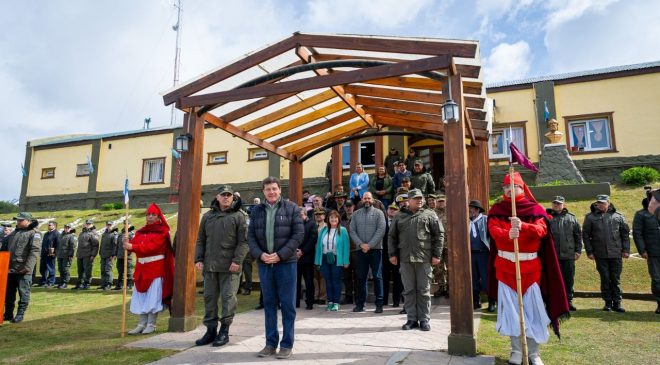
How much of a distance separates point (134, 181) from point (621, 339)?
966 inches

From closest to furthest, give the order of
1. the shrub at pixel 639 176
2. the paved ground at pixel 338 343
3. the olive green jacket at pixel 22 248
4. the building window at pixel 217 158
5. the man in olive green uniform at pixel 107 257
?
the paved ground at pixel 338 343 → the olive green jacket at pixel 22 248 → the man in olive green uniform at pixel 107 257 → the shrub at pixel 639 176 → the building window at pixel 217 158

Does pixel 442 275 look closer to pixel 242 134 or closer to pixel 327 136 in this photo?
pixel 327 136

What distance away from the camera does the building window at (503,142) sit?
17.4 m

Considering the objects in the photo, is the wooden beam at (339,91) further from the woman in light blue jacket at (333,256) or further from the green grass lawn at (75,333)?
the green grass lawn at (75,333)

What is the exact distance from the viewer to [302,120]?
28.2 feet

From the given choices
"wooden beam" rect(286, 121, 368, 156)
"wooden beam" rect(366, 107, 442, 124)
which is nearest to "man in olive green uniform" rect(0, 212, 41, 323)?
"wooden beam" rect(286, 121, 368, 156)

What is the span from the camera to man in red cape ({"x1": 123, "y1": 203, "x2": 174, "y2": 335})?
6.15m

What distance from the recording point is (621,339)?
5324 mm

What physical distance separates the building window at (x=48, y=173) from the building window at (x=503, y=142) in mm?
26014

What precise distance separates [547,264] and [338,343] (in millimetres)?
2508

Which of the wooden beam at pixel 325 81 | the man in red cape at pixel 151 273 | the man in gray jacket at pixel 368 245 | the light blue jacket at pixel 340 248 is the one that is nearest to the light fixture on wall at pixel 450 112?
the wooden beam at pixel 325 81

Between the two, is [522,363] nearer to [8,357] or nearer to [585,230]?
[585,230]

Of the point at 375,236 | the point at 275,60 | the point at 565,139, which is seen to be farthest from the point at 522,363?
the point at 565,139

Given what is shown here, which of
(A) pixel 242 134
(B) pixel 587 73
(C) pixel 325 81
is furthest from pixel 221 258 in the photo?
(B) pixel 587 73
